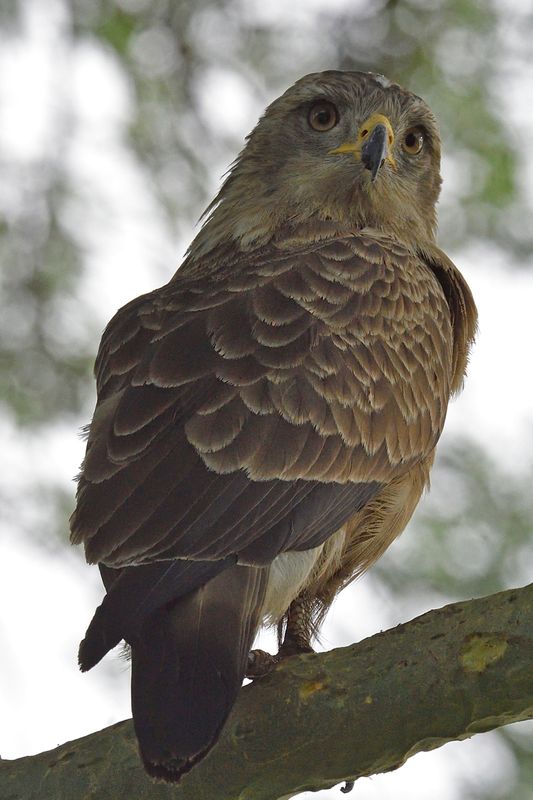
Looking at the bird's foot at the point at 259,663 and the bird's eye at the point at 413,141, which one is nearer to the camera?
the bird's foot at the point at 259,663

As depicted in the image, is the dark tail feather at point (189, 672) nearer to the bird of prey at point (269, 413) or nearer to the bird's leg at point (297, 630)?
the bird of prey at point (269, 413)

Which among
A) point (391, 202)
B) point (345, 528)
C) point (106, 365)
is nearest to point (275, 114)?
point (391, 202)

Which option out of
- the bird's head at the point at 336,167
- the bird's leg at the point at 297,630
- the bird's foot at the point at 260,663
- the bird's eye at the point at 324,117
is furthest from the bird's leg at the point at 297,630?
the bird's eye at the point at 324,117

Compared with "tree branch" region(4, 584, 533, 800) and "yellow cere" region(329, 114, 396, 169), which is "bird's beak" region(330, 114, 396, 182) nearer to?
"yellow cere" region(329, 114, 396, 169)

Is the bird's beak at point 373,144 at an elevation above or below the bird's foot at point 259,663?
above

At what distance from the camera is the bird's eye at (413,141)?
6.62 metres

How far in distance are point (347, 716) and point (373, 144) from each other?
2879mm

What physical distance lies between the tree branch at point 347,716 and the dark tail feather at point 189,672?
0.27m

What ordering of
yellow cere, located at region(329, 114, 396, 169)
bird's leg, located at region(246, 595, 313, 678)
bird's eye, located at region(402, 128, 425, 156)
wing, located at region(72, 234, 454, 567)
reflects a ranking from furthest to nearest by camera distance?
bird's eye, located at region(402, 128, 425, 156), yellow cere, located at region(329, 114, 396, 169), bird's leg, located at region(246, 595, 313, 678), wing, located at region(72, 234, 454, 567)

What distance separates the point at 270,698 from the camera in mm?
4203

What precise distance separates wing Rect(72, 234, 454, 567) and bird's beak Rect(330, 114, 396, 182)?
0.47 meters

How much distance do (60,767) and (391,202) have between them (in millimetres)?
3120

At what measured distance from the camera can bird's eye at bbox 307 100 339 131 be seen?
6.46 meters

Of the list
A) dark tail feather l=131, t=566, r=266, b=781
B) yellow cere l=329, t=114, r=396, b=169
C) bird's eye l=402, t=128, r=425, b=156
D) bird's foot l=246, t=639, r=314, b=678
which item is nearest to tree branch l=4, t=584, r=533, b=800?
bird's foot l=246, t=639, r=314, b=678
